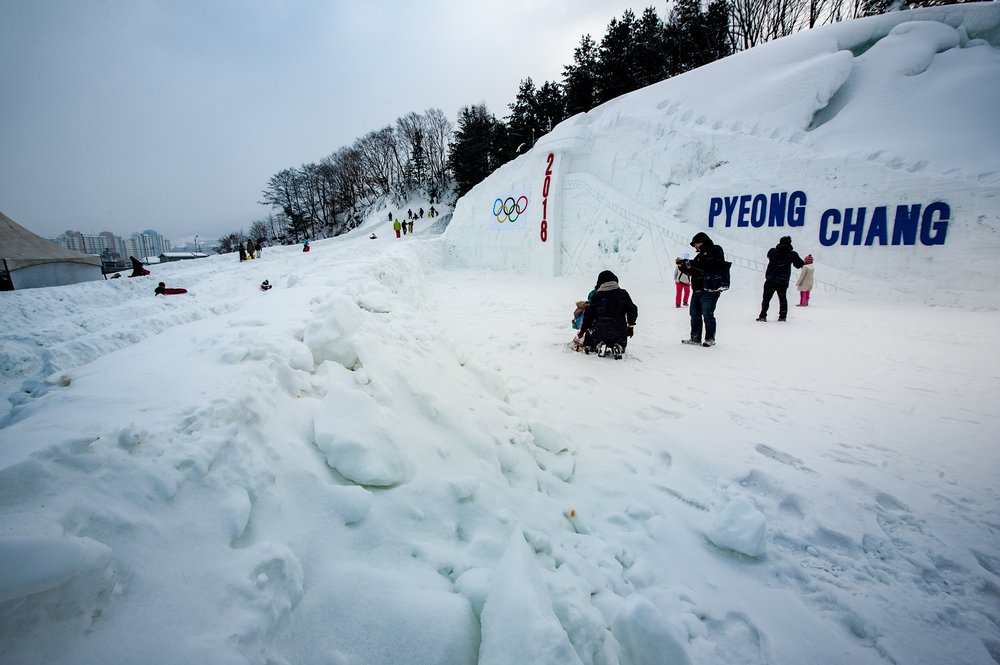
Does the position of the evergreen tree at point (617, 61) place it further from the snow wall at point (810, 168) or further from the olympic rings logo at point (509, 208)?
the olympic rings logo at point (509, 208)

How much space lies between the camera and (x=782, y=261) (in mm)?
6875

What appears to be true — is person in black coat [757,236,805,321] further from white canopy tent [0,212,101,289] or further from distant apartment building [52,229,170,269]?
distant apartment building [52,229,170,269]

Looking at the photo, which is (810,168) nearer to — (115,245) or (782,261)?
(782,261)

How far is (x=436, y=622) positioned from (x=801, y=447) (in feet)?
10.4

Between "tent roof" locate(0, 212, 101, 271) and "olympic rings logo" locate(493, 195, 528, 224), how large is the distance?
16.8 m

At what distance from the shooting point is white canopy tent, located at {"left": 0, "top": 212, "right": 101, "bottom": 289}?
12398mm

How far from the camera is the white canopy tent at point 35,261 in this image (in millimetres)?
12398

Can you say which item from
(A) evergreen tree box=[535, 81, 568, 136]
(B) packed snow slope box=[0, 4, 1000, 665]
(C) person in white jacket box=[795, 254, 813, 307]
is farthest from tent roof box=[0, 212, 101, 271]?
(A) evergreen tree box=[535, 81, 568, 136]

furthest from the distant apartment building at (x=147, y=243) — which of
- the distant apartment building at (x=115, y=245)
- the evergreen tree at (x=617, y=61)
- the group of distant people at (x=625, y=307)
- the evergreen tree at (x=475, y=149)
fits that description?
the group of distant people at (x=625, y=307)

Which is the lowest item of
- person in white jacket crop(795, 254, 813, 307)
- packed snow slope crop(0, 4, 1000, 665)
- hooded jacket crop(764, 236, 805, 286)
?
packed snow slope crop(0, 4, 1000, 665)

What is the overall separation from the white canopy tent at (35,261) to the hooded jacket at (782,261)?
22114mm

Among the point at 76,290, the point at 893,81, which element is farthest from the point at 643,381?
the point at 76,290

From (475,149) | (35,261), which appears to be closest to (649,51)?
(475,149)

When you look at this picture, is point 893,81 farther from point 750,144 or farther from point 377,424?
point 377,424
